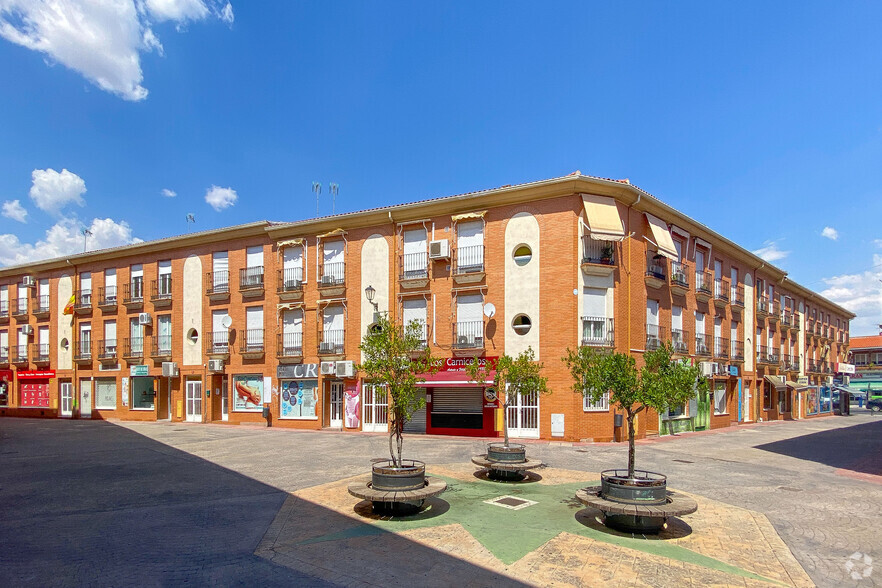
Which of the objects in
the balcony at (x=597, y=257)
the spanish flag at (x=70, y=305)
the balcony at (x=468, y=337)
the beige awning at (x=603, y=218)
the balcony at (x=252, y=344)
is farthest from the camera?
the spanish flag at (x=70, y=305)

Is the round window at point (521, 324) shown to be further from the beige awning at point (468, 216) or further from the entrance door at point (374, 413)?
the entrance door at point (374, 413)

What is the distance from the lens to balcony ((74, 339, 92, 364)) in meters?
32.4

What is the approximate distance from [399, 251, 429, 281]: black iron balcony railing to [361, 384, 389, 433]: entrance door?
18.9 ft

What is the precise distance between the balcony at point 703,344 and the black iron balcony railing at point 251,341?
22.4 metres

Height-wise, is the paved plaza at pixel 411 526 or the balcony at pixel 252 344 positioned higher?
the balcony at pixel 252 344

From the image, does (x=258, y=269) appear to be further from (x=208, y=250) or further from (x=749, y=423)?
(x=749, y=423)

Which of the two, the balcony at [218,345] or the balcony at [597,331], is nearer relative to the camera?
the balcony at [597,331]

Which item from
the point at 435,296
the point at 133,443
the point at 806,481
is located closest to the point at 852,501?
the point at 806,481

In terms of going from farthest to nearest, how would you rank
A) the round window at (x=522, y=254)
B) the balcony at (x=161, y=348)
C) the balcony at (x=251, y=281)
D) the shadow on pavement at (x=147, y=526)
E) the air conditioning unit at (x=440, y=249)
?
the balcony at (x=161, y=348), the balcony at (x=251, y=281), the air conditioning unit at (x=440, y=249), the round window at (x=522, y=254), the shadow on pavement at (x=147, y=526)

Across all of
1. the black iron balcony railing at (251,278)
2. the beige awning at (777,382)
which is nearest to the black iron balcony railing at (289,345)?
the black iron balcony railing at (251,278)

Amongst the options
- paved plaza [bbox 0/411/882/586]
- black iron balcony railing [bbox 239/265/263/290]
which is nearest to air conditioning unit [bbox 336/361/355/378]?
black iron balcony railing [bbox 239/265/263/290]

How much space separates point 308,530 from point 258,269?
69.0 feet

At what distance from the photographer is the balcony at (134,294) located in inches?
1211

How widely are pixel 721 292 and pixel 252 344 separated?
1021 inches
